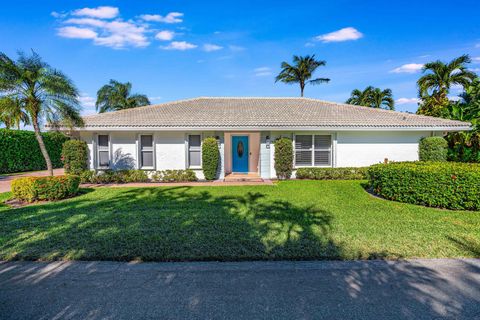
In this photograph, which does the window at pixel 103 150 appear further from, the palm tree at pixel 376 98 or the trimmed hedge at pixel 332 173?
the palm tree at pixel 376 98

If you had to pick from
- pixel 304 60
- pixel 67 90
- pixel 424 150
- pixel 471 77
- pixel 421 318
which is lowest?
pixel 421 318

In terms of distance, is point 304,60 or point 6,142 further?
point 304,60

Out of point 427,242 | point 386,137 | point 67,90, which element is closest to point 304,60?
point 386,137

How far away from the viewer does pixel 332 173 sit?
45.6ft

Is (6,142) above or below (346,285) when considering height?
above

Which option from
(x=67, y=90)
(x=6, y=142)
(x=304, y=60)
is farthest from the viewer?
(x=304, y=60)

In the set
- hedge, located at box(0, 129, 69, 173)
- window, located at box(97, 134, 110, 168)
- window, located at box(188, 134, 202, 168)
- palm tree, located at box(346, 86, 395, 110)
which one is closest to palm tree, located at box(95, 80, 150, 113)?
hedge, located at box(0, 129, 69, 173)

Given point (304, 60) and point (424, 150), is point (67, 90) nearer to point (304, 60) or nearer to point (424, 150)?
point (424, 150)

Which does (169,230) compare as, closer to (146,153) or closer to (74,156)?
(146,153)

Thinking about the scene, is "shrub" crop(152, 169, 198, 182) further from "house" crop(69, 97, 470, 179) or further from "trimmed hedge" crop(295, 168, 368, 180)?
"trimmed hedge" crop(295, 168, 368, 180)

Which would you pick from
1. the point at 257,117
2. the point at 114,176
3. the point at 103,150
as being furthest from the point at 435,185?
the point at 103,150

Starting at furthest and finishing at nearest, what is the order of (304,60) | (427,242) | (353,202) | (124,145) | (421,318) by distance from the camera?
(304,60), (124,145), (353,202), (427,242), (421,318)

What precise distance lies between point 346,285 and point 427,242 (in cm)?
280

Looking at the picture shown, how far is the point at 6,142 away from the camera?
1911 centimetres
